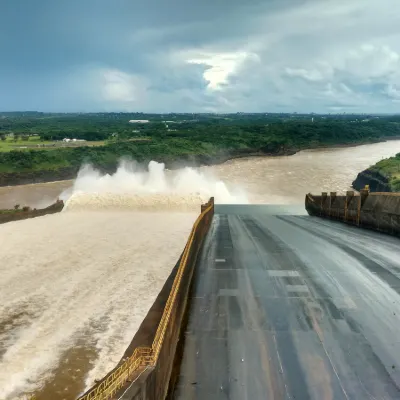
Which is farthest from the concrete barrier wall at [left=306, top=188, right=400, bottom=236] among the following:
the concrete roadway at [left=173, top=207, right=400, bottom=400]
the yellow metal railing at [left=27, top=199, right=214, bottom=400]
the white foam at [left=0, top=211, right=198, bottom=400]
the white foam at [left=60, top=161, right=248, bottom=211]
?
the yellow metal railing at [left=27, top=199, right=214, bottom=400]

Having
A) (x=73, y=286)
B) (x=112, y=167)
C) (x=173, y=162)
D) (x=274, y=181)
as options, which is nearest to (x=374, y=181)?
(x=274, y=181)

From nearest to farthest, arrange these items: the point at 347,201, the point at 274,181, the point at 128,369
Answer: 1. the point at 128,369
2. the point at 347,201
3. the point at 274,181

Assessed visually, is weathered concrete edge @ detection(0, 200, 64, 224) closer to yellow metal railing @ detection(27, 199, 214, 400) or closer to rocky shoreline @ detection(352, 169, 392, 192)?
yellow metal railing @ detection(27, 199, 214, 400)

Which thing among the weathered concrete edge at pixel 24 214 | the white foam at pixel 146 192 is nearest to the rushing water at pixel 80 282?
the white foam at pixel 146 192

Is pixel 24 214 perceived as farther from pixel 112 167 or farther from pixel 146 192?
pixel 112 167

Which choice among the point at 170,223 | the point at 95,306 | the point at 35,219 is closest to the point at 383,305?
the point at 95,306

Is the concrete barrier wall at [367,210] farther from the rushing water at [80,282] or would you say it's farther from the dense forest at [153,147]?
the dense forest at [153,147]
